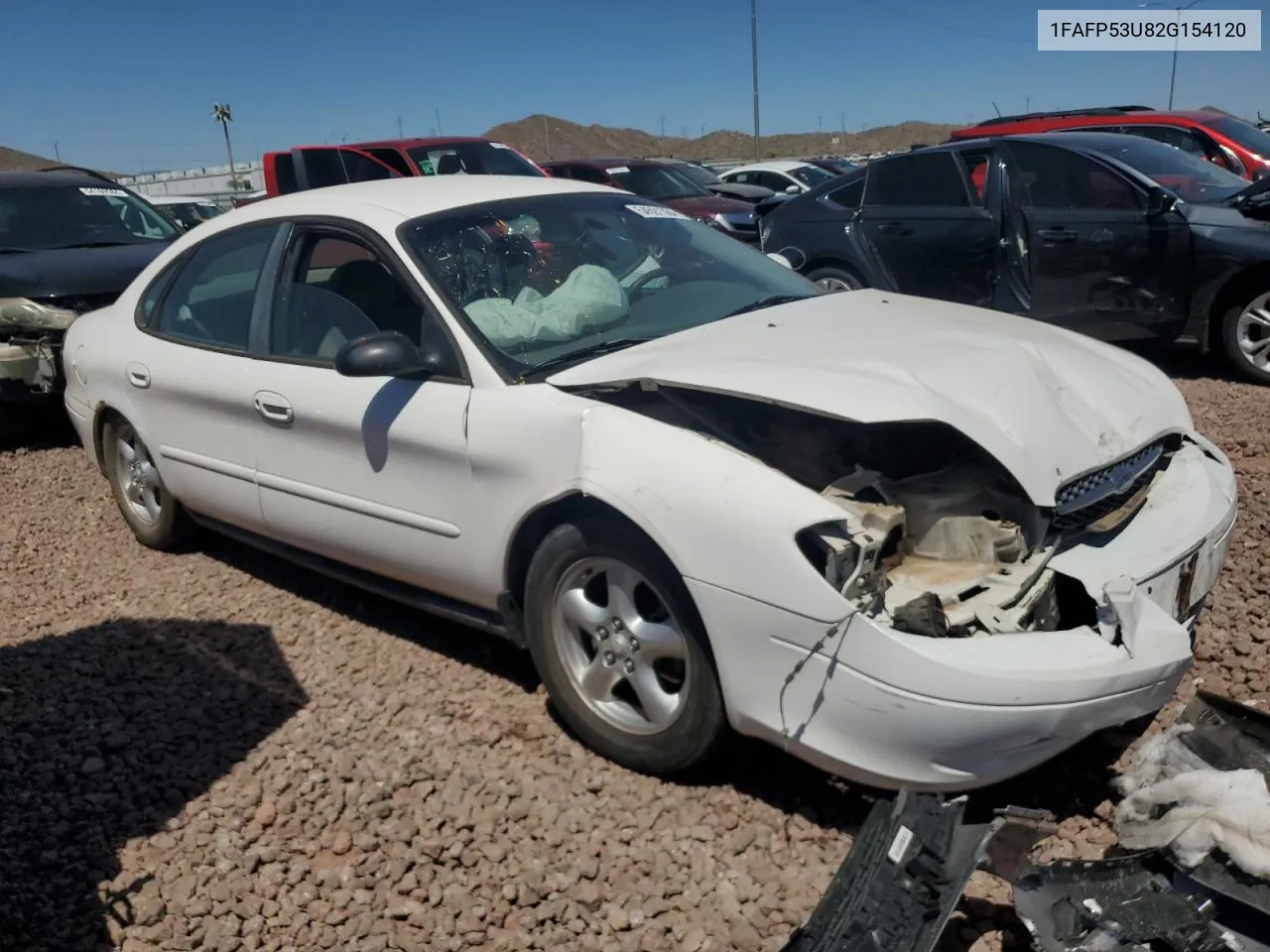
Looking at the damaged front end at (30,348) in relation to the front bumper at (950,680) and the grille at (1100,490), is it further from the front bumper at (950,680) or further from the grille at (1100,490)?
the grille at (1100,490)

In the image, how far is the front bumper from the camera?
96.4 inches

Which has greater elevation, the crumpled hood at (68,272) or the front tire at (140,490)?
the crumpled hood at (68,272)


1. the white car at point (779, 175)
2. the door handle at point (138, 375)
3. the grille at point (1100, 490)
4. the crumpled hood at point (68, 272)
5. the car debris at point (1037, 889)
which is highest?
the crumpled hood at point (68, 272)

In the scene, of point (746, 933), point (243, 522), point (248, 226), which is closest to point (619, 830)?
point (746, 933)

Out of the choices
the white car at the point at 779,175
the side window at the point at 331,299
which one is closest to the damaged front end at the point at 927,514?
the side window at the point at 331,299

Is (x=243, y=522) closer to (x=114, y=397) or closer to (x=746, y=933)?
(x=114, y=397)

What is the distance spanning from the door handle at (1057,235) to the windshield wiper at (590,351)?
4.53 metres

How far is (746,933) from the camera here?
259 cm

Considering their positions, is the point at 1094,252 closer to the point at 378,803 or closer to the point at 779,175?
the point at 378,803

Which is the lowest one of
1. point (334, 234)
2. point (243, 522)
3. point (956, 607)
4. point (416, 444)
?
point (243, 522)

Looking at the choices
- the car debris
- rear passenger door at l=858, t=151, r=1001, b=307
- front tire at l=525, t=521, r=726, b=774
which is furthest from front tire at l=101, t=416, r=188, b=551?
rear passenger door at l=858, t=151, r=1001, b=307

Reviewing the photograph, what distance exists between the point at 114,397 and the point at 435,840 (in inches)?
115

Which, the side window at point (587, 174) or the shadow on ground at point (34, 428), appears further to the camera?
the side window at point (587, 174)

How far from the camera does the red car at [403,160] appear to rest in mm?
11570
